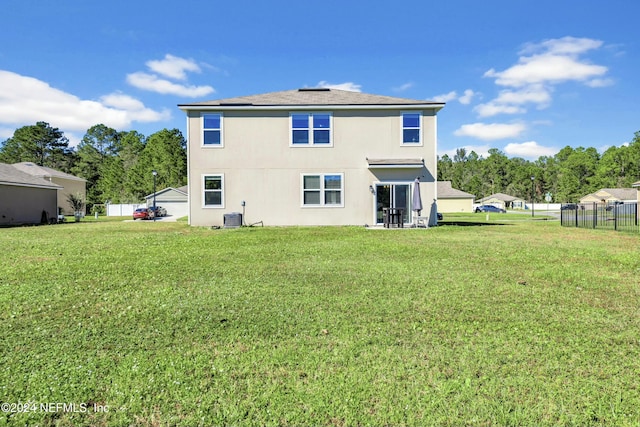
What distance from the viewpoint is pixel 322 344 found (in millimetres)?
3521

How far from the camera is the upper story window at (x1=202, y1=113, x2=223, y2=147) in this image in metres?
17.2

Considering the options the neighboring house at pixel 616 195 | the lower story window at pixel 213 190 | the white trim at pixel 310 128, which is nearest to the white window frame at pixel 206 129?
the lower story window at pixel 213 190

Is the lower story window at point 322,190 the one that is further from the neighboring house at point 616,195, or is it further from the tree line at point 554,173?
the tree line at point 554,173

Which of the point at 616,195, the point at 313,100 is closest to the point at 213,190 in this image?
the point at 313,100

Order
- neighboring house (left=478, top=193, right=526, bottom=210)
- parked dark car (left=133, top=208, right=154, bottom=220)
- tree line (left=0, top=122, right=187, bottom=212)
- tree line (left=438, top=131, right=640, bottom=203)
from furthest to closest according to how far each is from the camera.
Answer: neighboring house (left=478, top=193, right=526, bottom=210) → tree line (left=438, top=131, right=640, bottom=203) → tree line (left=0, top=122, right=187, bottom=212) → parked dark car (left=133, top=208, right=154, bottom=220)

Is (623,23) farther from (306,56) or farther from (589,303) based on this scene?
(589,303)

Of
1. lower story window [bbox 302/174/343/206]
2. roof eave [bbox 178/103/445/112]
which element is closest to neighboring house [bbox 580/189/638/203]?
roof eave [bbox 178/103/445/112]

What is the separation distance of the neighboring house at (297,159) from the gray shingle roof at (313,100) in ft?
0.79

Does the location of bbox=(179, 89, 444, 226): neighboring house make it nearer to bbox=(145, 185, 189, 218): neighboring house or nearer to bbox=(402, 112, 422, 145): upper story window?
bbox=(402, 112, 422, 145): upper story window

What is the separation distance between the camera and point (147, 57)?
1864 cm

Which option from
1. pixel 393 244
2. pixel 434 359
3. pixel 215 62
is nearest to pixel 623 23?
pixel 393 244

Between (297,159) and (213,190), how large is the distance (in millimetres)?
4468

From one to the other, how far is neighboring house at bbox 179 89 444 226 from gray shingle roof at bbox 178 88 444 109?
0.79ft

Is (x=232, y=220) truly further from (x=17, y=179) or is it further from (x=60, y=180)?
(x=60, y=180)
